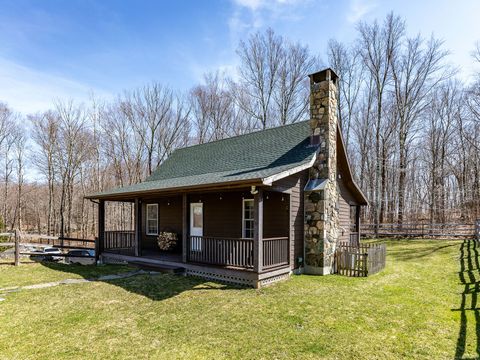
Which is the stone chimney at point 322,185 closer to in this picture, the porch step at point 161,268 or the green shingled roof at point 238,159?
the green shingled roof at point 238,159

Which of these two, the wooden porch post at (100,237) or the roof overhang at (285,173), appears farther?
the wooden porch post at (100,237)

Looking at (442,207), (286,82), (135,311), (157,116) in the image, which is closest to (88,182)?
(157,116)

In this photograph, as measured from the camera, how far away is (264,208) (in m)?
10.7

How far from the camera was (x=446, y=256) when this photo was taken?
13.2 m

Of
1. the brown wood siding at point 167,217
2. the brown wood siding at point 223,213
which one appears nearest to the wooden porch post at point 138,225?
the brown wood siding at point 167,217

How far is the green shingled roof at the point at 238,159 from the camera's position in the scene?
10.2 m

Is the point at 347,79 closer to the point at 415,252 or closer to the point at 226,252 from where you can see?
the point at 415,252

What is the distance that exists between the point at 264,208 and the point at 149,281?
4.50 metres

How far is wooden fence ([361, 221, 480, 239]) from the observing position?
62.3 feet

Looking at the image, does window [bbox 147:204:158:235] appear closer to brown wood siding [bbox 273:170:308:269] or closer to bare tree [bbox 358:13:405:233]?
brown wood siding [bbox 273:170:308:269]

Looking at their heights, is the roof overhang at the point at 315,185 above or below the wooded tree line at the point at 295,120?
below

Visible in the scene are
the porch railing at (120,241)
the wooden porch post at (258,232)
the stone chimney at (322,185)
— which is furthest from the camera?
the porch railing at (120,241)

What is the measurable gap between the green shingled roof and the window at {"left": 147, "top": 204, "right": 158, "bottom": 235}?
4.91ft

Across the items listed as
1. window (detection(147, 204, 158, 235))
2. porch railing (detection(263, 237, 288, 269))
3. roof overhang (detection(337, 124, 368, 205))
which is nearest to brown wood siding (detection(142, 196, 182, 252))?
window (detection(147, 204, 158, 235))
